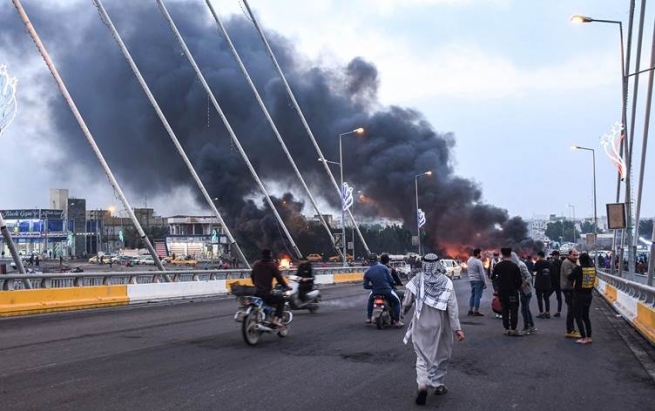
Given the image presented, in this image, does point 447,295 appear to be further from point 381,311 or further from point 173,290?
point 173,290

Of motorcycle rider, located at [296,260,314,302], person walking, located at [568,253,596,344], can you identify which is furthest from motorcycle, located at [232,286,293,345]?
motorcycle rider, located at [296,260,314,302]

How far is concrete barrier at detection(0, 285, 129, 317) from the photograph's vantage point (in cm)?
1511

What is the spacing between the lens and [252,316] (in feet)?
33.4

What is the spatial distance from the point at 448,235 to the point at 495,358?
5608 centimetres

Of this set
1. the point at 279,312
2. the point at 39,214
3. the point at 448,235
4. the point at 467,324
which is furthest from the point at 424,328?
the point at 39,214

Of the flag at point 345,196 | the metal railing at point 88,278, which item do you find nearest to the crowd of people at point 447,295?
the metal railing at point 88,278

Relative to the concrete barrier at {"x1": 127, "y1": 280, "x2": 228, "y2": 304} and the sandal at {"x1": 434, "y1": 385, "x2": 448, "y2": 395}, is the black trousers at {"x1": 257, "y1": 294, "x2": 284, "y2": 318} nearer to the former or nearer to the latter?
the sandal at {"x1": 434, "y1": 385, "x2": 448, "y2": 395}

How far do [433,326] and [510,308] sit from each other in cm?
561

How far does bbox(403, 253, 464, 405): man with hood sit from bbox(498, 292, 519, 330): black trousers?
5.11m

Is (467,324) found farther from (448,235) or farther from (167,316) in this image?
(448,235)

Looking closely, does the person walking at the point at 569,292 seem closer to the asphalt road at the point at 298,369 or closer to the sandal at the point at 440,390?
the asphalt road at the point at 298,369

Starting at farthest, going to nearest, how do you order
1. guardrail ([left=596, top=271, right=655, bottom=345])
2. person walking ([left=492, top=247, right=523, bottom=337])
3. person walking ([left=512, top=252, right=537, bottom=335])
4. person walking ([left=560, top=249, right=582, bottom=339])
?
person walking ([left=512, top=252, right=537, bottom=335]) → person walking ([left=560, top=249, right=582, bottom=339]) → guardrail ([left=596, top=271, right=655, bottom=345]) → person walking ([left=492, top=247, right=523, bottom=337])

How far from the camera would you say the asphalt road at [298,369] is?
20.5 ft

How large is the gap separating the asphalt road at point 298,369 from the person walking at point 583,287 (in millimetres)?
486
